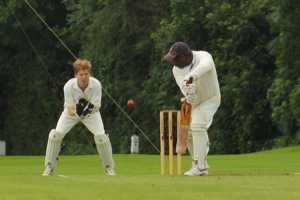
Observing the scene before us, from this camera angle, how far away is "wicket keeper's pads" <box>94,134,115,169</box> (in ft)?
60.3

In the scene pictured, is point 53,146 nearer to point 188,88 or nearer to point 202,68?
point 188,88

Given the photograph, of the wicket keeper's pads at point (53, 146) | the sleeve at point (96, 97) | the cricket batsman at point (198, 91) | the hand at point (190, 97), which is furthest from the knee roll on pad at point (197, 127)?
the wicket keeper's pads at point (53, 146)

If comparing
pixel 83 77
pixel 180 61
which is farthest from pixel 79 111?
pixel 180 61

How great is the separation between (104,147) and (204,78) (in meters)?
2.66

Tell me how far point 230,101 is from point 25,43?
13867 millimetres

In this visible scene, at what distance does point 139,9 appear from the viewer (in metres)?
43.4

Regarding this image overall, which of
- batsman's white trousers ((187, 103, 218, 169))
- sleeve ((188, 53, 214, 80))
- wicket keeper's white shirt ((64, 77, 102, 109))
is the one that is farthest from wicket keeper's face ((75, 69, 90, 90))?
sleeve ((188, 53, 214, 80))

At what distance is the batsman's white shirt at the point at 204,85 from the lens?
16.5 meters

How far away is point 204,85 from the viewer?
54.9ft

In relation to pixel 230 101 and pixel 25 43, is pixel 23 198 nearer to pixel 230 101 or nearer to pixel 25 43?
pixel 230 101

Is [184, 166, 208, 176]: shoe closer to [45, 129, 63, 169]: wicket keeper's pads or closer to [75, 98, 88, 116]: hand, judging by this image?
[75, 98, 88, 116]: hand

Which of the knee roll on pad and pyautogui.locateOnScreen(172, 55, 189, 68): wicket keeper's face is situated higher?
pyautogui.locateOnScreen(172, 55, 189, 68): wicket keeper's face

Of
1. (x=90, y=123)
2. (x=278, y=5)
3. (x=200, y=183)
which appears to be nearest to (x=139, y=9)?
(x=278, y=5)

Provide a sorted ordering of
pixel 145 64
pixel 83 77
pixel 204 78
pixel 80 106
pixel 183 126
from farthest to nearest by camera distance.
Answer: pixel 145 64 → pixel 80 106 → pixel 83 77 → pixel 204 78 → pixel 183 126
